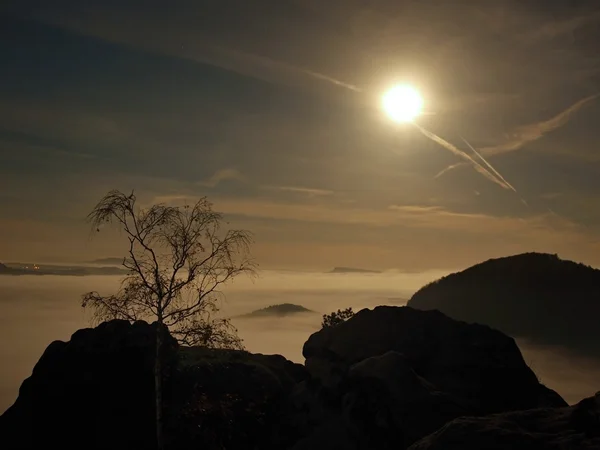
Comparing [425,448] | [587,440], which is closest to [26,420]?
[425,448]

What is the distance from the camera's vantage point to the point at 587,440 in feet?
45.0

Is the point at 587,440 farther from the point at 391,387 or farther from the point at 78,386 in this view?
the point at 78,386

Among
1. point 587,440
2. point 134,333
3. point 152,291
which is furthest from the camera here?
point 134,333

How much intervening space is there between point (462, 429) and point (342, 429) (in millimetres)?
17019

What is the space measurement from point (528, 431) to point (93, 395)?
29830mm

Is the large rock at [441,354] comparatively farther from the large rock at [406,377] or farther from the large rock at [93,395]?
the large rock at [93,395]

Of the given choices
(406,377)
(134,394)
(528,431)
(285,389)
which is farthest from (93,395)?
(528,431)

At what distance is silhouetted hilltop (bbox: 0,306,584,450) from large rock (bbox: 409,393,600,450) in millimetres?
13423

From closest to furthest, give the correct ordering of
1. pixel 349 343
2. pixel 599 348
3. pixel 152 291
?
pixel 152 291, pixel 349 343, pixel 599 348

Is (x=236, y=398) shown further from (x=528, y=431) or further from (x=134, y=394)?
(x=528, y=431)

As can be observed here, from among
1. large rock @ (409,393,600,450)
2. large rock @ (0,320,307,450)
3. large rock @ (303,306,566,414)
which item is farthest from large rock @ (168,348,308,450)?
large rock @ (409,393,600,450)

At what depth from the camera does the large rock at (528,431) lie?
14.0m

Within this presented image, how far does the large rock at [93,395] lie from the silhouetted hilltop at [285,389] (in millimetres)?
70

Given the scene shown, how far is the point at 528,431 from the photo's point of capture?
1510cm
